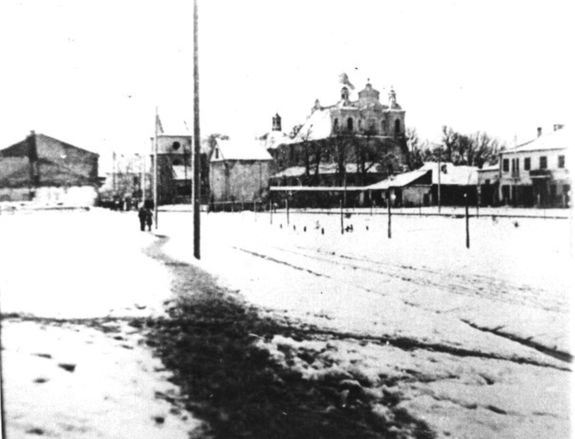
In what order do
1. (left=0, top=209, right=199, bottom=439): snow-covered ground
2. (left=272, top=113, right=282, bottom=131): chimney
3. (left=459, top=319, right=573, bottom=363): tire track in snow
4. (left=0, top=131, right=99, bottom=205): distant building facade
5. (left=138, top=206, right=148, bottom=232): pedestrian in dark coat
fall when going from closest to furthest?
(left=0, top=209, right=199, bottom=439): snow-covered ground < (left=0, top=131, right=99, bottom=205): distant building facade < (left=459, top=319, right=573, bottom=363): tire track in snow < (left=272, top=113, right=282, bottom=131): chimney < (left=138, top=206, right=148, bottom=232): pedestrian in dark coat

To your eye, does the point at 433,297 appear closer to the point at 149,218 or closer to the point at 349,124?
the point at 349,124

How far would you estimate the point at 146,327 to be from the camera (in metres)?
1.77

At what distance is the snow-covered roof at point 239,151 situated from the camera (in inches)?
79.1

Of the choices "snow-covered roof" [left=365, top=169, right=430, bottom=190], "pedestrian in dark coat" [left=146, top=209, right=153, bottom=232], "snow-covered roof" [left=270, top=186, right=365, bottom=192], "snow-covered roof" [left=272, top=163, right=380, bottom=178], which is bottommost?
"pedestrian in dark coat" [left=146, top=209, right=153, bottom=232]

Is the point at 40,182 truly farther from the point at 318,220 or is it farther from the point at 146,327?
the point at 318,220

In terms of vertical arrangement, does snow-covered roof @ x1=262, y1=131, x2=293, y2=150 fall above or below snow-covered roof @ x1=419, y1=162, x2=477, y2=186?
above

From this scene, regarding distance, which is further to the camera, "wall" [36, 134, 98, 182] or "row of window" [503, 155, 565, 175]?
"row of window" [503, 155, 565, 175]

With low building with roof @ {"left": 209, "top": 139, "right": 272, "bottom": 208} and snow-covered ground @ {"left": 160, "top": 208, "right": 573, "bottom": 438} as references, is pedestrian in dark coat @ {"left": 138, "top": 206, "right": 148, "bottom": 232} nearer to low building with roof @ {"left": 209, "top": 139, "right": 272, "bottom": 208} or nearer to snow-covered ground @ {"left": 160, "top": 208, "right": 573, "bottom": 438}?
snow-covered ground @ {"left": 160, "top": 208, "right": 573, "bottom": 438}

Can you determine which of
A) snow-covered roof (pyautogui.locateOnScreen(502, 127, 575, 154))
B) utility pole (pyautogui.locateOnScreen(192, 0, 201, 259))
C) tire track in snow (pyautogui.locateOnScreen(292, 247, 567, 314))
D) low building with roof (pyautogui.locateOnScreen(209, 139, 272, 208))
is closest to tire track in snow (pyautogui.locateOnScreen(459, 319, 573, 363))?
tire track in snow (pyautogui.locateOnScreen(292, 247, 567, 314))

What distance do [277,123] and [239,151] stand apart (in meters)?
0.20

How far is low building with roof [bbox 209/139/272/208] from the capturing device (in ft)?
6.72

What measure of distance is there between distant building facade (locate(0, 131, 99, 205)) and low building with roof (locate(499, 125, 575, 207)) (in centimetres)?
139

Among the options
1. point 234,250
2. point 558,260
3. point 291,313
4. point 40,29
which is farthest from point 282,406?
point 40,29

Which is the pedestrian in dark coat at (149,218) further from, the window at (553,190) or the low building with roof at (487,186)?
the window at (553,190)
